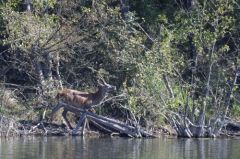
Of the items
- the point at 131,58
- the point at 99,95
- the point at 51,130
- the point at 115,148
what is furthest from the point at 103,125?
the point at 115,148

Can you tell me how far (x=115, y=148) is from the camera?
24.9 m

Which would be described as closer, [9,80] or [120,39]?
[120,39]

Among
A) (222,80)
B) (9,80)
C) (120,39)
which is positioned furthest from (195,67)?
(9,80)

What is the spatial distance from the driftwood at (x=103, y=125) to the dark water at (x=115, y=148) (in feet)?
3.33

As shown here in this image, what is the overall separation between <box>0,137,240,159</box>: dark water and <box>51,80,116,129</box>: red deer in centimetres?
182

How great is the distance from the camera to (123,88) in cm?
3114

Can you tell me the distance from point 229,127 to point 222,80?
1950 mm

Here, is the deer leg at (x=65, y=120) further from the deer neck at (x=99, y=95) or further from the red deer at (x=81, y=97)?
the deer neck at (x=99, y=95)

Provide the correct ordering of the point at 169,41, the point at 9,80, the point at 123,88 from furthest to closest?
the point at 9,80 → the point at 123,88 → the point at 169,41

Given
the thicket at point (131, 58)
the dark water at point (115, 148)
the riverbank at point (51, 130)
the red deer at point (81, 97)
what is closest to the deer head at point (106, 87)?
the red deer at point (81, 97)

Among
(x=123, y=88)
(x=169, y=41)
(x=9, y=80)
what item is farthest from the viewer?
Answer: (x=9, y=80)

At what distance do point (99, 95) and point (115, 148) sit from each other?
543cm

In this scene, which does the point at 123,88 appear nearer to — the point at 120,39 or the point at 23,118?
the point at 120,39

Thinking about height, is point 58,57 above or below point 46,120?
above
